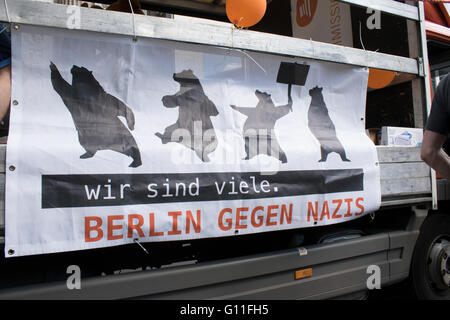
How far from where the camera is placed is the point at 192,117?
209 centimetres

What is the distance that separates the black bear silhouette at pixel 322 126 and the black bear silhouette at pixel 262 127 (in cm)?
27

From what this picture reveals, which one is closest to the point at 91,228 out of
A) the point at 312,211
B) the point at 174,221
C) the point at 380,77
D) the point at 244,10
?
the point at 174,221

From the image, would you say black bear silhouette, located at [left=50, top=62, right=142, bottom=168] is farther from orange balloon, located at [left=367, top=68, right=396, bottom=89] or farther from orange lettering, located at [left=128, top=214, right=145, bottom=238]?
orange balloon, located at [left=367, top=68, right=396, bottom=89]

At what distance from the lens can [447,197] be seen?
3.17m

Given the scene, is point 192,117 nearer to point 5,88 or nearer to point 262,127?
point 262,127

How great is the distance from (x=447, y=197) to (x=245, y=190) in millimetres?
2218

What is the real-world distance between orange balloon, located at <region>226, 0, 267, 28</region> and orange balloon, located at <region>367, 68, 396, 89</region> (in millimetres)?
1366

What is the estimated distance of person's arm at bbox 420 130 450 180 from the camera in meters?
1.95

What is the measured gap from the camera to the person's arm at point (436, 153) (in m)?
1.95

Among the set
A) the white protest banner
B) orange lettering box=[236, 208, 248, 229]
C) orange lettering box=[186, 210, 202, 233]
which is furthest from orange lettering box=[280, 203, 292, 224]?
orange lettering box=[186, 210, 202, 233]

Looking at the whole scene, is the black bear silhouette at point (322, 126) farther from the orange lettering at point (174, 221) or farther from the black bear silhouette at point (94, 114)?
the black bear silhouette at point (94, 114)

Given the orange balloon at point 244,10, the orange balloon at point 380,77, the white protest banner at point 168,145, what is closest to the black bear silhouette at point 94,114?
the white protest banner at point 168,145

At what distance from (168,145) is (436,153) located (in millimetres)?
1573
